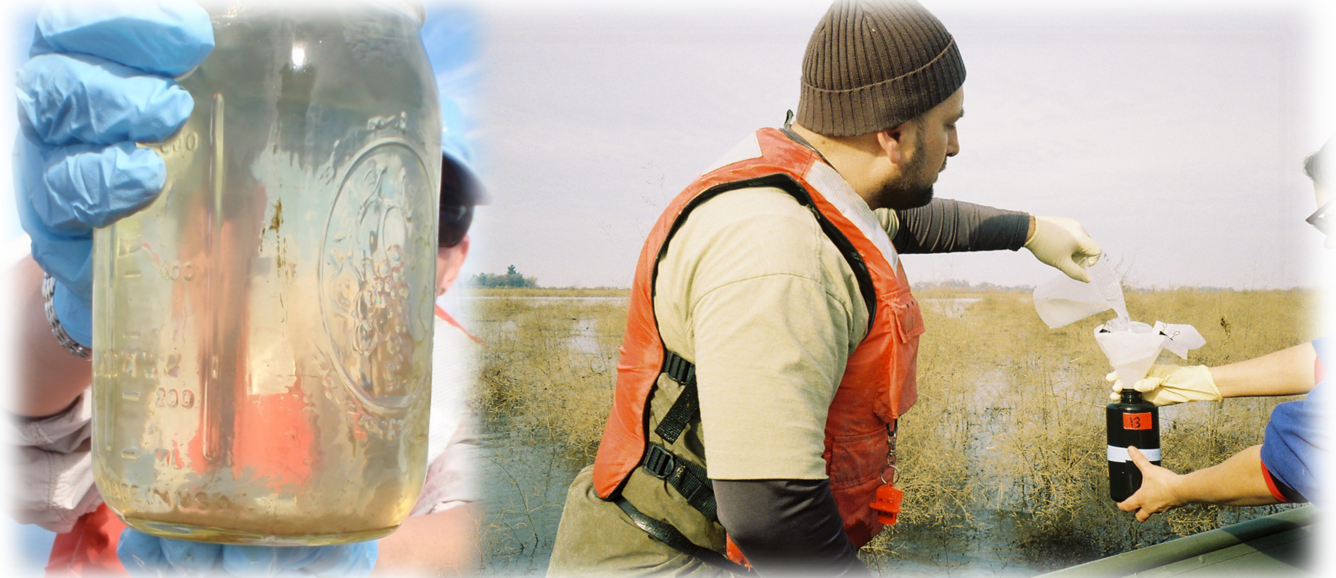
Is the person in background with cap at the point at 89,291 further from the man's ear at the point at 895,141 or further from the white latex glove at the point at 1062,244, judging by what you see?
the white latex glove at the point at 1062,244

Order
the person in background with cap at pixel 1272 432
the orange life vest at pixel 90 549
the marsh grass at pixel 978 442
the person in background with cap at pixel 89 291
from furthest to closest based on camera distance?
1. the marsh grass at pixel 978 442
2. the person in background with cap at pixel 1272 432
3. the orange life vest at pixel 90 549
4. the person in background with cap at pixel 89 291

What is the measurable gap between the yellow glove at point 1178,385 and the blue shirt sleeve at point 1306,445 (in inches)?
9.7

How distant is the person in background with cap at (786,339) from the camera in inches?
48.0

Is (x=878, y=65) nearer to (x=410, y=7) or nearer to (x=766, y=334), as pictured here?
(x=766, y=334)

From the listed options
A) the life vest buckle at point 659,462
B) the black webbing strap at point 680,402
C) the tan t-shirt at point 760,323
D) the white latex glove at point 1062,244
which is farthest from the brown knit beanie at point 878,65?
the white latex glove at point 1062,244

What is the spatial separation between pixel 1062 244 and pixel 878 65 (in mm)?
1237

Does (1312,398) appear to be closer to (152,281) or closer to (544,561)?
(152,281)

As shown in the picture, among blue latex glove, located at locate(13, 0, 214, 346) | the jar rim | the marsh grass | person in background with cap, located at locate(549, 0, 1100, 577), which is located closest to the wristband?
blue latex glove, located at locate(13, 0, 214, 346)

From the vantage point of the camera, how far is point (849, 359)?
1414 millimetres

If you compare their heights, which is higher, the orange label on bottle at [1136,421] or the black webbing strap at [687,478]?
the black webbing strap at [687,478]

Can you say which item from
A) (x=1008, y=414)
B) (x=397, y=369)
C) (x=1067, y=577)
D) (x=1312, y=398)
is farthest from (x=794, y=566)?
(x=1008, y=414)

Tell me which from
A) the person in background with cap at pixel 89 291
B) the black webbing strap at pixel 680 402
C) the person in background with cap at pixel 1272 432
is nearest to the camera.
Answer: the person in background with cap at pixel 89 291

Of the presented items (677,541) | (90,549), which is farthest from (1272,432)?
(90,549)

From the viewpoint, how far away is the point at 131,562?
1.22m
